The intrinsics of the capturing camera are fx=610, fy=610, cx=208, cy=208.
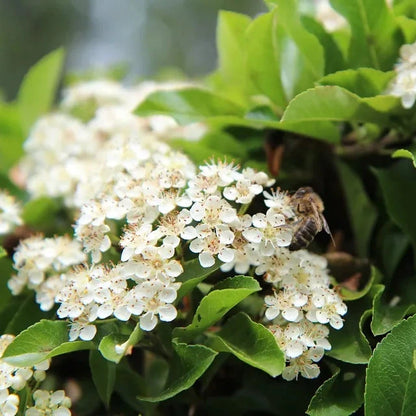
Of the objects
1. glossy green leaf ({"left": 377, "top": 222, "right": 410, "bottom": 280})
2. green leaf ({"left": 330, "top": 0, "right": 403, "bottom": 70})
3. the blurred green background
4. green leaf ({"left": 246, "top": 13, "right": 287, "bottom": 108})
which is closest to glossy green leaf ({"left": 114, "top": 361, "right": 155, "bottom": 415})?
glossy green leaf ({"left": 377, "top": 222, "right": 410, "bottom": 280})

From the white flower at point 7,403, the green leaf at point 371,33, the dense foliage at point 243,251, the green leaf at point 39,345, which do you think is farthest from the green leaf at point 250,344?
the green leaf at point 371,33

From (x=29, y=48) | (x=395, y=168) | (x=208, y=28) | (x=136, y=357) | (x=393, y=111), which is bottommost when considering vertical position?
(x=208, y=28)

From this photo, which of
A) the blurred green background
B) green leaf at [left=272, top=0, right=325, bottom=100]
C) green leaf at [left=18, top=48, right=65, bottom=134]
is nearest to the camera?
green leaf at [left=272, top=0, right=325, bottom=100]

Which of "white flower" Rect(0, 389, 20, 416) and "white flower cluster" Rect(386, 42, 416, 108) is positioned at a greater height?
"white flower cluster" Rect(386, 42, 416, 108)

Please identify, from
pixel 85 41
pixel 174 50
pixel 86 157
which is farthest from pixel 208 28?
pixel 86 157

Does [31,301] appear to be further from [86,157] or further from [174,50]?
[174,50]

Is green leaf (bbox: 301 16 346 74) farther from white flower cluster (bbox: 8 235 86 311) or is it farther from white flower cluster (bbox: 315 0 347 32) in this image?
white flower cluster (bbox: 8 235 86 311)

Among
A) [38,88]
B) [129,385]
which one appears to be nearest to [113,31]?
[38,88]
